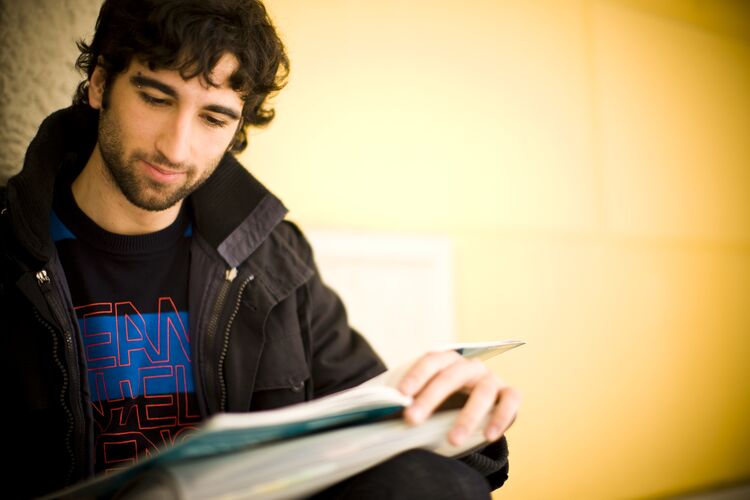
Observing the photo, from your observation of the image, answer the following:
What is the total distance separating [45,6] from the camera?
3.58ft

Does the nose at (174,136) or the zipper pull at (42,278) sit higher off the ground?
the nose at (174,136)

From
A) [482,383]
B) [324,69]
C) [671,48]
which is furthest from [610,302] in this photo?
[482,383]

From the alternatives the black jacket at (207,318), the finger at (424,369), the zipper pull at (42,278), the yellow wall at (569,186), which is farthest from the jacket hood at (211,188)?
the finger at (424,369)

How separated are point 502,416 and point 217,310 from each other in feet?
1.78

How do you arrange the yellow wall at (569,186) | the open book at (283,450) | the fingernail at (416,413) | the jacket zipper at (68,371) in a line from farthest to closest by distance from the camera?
the yellow wall at (569,186) < the jacket zipper at (68,371) < the fingernail at (416,413) < the open book at (283,450)

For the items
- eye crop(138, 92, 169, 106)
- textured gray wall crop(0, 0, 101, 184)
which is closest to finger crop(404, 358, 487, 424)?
eye crop(138, 92, 169, 106)

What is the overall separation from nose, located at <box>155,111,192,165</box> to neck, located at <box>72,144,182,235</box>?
12cm

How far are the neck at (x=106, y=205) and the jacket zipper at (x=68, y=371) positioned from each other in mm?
164

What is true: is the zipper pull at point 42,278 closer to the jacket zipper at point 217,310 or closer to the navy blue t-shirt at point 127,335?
the navy blue t-shirt at point 127,335

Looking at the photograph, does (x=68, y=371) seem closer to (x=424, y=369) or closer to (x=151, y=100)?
(x=151, y=100)

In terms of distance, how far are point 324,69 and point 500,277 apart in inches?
30.9

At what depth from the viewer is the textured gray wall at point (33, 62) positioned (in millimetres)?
1061

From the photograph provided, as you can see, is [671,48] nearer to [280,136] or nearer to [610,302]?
[610,302]

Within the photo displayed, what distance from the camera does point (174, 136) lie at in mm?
883
